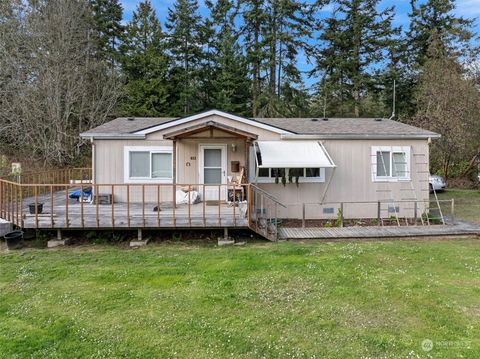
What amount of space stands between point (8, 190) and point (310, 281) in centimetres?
1002

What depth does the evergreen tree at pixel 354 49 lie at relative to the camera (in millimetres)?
31125

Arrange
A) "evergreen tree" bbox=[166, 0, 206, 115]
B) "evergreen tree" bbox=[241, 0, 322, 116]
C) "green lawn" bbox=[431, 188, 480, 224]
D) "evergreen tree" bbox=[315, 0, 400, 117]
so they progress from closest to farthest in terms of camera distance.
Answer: "green lawn" bbox=[431, 188, 480, 224] → "evergreen tree" bbox=[241, 0, 322, 116] → "evergreen tree" bbox=[166, 0, 206, 115] → "evergreen tree" bbox=[315, 0, 400, 117]

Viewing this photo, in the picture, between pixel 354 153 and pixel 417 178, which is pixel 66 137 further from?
pixel 417 178

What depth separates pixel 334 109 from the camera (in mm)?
32156

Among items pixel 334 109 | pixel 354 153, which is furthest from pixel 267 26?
pixel 354 153

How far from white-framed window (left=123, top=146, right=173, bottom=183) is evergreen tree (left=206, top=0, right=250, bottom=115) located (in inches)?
714

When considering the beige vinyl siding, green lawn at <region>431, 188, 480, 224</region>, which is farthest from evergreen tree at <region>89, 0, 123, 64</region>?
green lawn at <region>431, 188, 480, 224</region>

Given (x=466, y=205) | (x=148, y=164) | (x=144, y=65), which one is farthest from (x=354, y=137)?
(x=144, y=65)

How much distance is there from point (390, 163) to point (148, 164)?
32.2 ft

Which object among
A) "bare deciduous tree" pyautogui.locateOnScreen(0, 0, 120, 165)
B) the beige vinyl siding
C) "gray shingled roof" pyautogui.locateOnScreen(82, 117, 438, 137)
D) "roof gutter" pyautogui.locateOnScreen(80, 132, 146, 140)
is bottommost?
the beige vinyl siding

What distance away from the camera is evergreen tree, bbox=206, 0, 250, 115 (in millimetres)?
30031

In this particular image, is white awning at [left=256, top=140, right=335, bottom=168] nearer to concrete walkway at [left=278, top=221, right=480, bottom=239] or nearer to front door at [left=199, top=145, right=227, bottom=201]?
front door at [left=199, top=145, right=227, bottom=201]

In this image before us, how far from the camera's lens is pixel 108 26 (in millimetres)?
31734

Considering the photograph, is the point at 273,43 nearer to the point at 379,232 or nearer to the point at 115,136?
the point at 115,136
